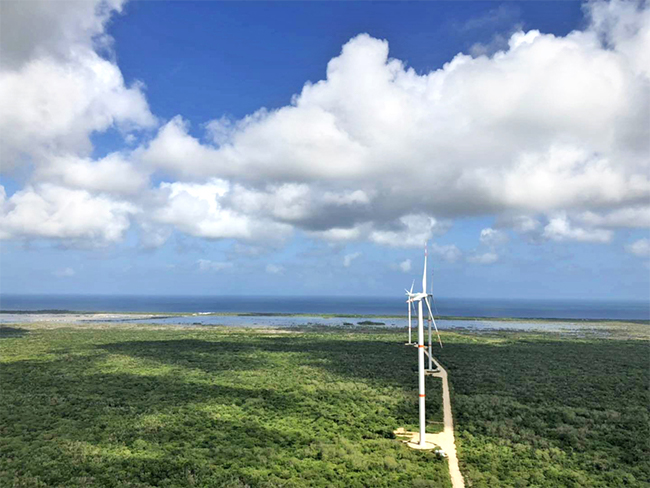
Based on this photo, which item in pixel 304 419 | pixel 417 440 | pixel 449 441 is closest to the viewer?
pixel 449 441

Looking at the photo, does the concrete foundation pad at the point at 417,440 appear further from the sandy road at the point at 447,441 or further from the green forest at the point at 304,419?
the green forest at the point at 304,419

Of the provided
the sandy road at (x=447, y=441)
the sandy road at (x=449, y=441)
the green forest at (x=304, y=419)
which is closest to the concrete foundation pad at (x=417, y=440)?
the sandy road at (x=447, y=441)

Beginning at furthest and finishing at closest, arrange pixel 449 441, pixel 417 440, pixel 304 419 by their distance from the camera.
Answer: pixel 304 419 → pixel 417 440 → pixel 449 441

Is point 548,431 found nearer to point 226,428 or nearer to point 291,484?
point 291,484

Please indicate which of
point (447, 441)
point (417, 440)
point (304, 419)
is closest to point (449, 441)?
point (447, 441)

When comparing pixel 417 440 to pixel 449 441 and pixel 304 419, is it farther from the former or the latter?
pixel 304 419

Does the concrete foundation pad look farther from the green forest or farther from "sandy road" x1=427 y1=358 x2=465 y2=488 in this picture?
the green forest

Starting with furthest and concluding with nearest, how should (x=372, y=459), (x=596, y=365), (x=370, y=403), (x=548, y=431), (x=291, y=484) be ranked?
(x=596, y=365) < (x=370, y=403) < (x=548, y=431) < (x=372, y=459) < (x=291, y=484)

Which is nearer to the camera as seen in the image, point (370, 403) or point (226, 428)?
point (226, 428)

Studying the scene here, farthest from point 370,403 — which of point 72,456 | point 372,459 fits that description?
point 72,456
